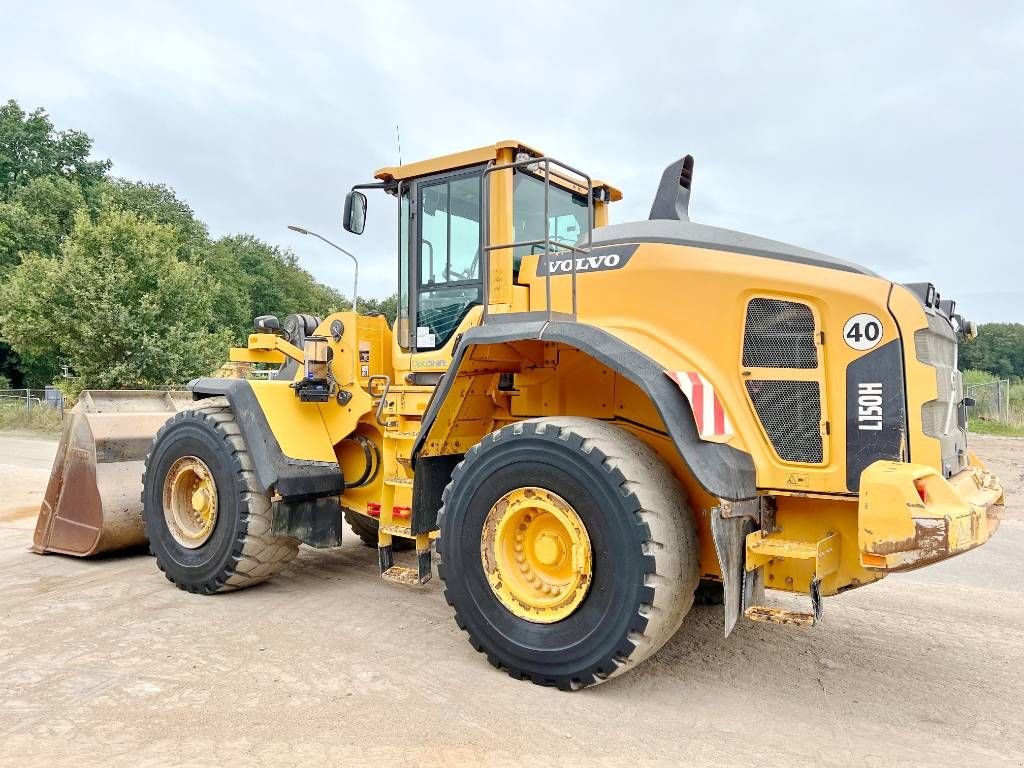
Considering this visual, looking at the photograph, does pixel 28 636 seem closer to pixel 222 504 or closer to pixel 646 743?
pixel 222 504

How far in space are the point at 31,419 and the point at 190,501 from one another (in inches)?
835

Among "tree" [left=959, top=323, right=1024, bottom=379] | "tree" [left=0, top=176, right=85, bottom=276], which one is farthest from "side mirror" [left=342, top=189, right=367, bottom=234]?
"tree" [left=959, top=323, right=1024, bottom=379]

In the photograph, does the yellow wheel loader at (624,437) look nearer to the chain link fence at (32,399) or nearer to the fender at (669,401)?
the fender at (669,401)

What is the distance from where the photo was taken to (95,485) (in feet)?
21.0

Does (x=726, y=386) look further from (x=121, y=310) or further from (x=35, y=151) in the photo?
(x=35, y=151)

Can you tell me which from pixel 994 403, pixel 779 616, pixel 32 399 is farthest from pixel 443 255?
pixel 32 399

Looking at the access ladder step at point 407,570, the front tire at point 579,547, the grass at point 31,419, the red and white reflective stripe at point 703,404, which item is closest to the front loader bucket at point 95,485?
the access ladder step at point 407,570

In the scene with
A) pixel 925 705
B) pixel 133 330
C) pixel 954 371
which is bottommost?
pixel 925 705

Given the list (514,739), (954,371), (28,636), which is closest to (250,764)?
(514,739)

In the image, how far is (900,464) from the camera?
3.49 m

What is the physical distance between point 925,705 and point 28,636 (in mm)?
5034

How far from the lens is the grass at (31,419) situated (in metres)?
21.9

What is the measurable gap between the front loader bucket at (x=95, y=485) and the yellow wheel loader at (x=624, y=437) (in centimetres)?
141

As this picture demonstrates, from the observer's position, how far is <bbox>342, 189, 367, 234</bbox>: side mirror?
5.65 metres
